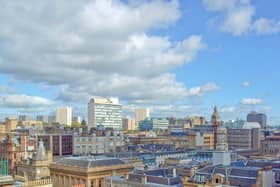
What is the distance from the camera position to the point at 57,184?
97.4 meters

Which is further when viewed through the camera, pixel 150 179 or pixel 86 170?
pixel 86 170

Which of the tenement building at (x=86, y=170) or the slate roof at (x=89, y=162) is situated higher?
the slate roof at (x=89, y=162)

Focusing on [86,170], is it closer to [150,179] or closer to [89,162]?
[89,162]

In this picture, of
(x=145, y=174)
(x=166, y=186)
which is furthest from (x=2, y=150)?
(x=166, y=186)

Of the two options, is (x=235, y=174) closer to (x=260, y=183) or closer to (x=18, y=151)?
(x=260, y=183)

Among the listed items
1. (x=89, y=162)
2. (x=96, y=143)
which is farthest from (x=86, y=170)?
(x=96, y=143)

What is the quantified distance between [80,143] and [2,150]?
1948 inches

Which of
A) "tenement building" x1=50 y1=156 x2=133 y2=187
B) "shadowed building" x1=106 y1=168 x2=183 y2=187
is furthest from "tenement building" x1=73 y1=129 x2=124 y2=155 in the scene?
"shadowed building" x1=106 y1=168 x2=183 y2=187

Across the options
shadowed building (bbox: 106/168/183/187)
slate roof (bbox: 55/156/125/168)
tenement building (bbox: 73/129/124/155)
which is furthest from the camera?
tenement building (bbox: 73/129/124/155)

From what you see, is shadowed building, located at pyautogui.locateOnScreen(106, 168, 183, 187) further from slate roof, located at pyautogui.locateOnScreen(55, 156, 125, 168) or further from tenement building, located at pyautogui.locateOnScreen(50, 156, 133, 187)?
slate roof, located at pyautogui.locateOnScreen(55, 156, 125, 168)

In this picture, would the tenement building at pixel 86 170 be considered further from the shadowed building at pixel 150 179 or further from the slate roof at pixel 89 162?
the shadowed building at pixel 150 179

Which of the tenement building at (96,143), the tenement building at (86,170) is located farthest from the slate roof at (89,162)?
the tenement building at (96,143)

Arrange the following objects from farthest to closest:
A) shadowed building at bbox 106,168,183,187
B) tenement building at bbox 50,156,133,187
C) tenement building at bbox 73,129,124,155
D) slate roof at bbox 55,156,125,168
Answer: tenement building at bbox 73,129,124,155 → slate roof at bbox 55,156,125,168 → tenement building at bbox 50,156,133,187 → shadowed building at bbox 106,168,183,187

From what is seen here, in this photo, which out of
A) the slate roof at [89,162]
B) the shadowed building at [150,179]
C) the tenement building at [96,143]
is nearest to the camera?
the shadowed building at [150,179]
